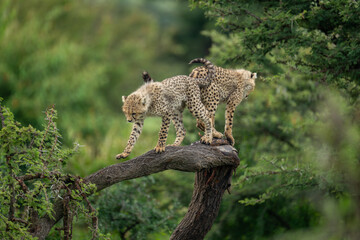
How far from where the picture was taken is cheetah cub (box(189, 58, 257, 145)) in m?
7.11

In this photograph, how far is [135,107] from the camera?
6.38 meters

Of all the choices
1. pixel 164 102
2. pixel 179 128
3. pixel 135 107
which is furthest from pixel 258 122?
pixel 135 107

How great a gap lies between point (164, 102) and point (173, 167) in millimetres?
803

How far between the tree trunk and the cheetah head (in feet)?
3.83

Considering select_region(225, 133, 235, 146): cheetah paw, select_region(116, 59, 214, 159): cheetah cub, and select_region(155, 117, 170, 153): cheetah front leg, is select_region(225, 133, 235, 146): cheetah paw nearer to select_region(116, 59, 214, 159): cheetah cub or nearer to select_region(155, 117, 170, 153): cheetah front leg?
select_region(116, 59, 214, 159): cheetah cub

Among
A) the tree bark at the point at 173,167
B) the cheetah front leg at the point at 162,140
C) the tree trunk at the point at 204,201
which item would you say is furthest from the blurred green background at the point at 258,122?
the tree trunk at the point at 204,201

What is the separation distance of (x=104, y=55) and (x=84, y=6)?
533cm

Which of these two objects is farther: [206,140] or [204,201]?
[204,201]

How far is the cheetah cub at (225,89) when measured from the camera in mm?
7105

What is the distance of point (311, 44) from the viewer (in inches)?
→ 316

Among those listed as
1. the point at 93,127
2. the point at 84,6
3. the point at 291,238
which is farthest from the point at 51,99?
the point at 84,6

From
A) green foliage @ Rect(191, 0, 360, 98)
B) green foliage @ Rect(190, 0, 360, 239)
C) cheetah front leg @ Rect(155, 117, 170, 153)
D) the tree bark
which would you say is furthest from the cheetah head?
green foliage @ Rect(191, 0, 360, 98)

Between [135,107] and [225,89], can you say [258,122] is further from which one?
[135,107]

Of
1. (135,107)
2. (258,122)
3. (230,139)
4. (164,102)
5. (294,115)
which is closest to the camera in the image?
(135,107)
